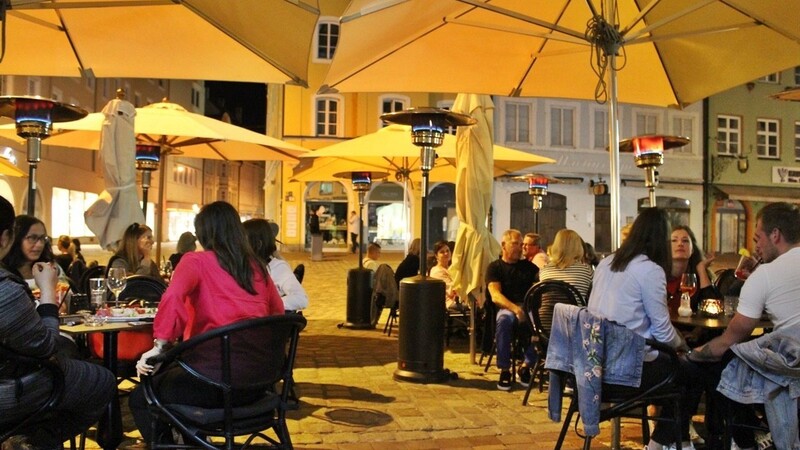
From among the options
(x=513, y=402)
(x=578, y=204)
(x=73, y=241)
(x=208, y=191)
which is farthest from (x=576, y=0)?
(x=208, y=191)

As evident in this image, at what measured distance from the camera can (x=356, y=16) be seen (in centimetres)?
520

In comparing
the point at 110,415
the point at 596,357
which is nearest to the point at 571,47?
the point at 596,357

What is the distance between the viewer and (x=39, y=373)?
2.70 meters

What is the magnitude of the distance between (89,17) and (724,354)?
498 cm

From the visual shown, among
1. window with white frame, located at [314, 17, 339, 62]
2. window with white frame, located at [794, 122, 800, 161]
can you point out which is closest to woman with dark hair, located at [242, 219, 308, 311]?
window with white frame, located at [314, 17, 339, 62]

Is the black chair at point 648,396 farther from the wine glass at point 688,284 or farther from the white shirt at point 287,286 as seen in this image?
the white shirt at point 287,286

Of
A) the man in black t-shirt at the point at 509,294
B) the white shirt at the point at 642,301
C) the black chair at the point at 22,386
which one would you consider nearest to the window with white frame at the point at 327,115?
the man in black t-shirt at the point at 509,294

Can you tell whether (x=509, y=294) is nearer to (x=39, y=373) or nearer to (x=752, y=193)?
(x=39, y=373)

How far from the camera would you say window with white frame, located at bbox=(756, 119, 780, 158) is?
29.4 metres

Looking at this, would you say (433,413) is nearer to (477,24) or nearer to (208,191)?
(477,24)

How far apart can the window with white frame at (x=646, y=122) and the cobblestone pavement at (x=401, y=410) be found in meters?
23.1

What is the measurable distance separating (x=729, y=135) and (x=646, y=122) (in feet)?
12.6

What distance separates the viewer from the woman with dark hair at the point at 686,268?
505 cm

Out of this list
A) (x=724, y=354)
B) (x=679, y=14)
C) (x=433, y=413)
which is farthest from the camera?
(x=433, y=413)
